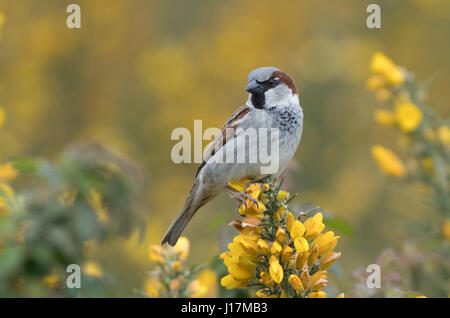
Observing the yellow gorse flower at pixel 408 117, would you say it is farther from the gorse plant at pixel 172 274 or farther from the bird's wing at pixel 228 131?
the gorse plant at pixel 172 274

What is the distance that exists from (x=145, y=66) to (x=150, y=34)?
468 millimetres

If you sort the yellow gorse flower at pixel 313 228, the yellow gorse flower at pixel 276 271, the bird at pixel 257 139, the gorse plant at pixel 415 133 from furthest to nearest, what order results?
the gorse plant at pixel 415 133, the bird at pixel 257 139, the yellow gorse flower at pixel 313 228, the yellow gorse flower at pixel 276 271

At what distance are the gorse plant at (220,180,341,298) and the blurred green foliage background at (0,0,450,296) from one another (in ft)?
12.4

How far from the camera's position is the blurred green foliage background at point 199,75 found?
6148 mm

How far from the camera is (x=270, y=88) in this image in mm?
2668

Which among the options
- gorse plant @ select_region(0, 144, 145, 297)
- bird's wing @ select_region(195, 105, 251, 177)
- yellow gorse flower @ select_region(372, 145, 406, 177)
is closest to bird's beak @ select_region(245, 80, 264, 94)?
bird's wing @ select_region(195, 105, 251, 177)

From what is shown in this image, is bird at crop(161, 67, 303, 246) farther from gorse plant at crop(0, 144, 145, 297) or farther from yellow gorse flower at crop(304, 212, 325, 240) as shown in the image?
yellow gorse flower at crop(304, 212, 325, 240)

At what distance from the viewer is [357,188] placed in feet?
19.7

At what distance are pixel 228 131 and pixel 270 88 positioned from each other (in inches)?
12.5

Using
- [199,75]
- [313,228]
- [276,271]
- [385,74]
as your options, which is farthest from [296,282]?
[199,75]

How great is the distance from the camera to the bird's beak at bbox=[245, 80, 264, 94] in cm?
256

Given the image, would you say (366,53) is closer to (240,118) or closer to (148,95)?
(148,95)

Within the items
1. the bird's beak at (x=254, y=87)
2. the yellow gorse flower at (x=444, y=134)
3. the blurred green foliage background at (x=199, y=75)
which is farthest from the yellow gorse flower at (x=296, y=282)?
the blurred green foliage background at (x=199, y=75)

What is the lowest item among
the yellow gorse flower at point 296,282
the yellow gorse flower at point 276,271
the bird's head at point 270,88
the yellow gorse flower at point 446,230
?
the yellow gorse flower at point 296,282
